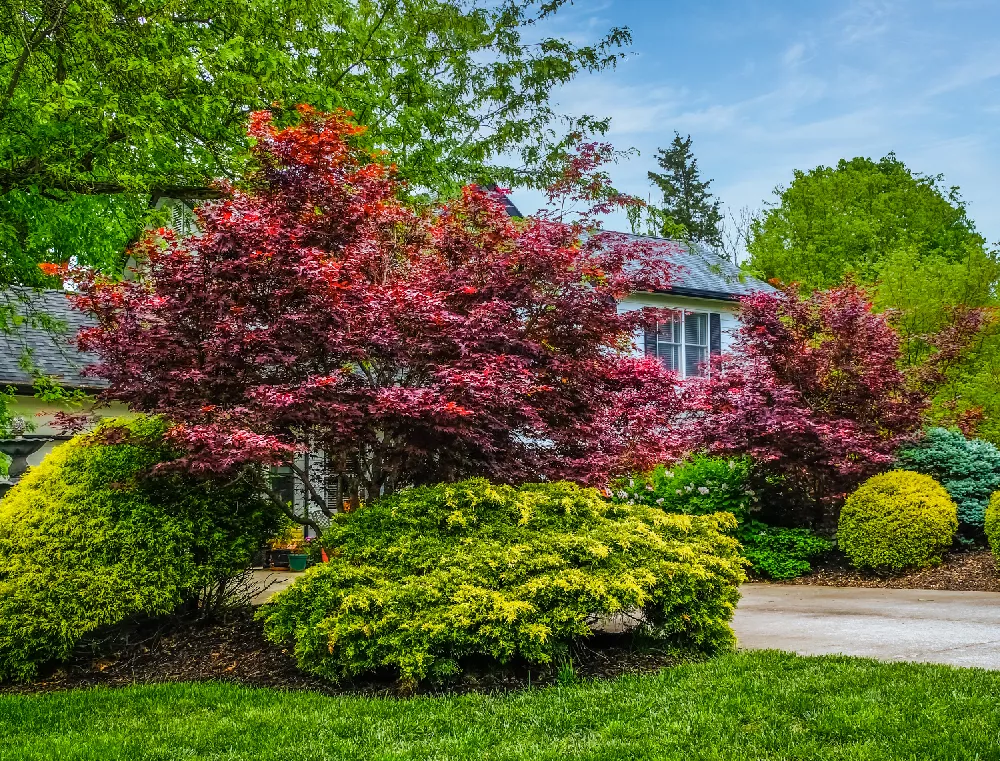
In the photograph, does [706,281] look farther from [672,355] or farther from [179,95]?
[179,95]

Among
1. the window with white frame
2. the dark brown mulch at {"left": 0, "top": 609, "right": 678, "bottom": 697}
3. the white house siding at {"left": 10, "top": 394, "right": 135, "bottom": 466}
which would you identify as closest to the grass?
the dark brown mulch at {"left": 0, "top": 609, "right": 678, "bottom": 697}

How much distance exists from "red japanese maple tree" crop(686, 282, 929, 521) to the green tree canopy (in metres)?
15.1

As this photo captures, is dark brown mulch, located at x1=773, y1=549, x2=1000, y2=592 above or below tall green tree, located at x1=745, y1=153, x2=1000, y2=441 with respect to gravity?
below

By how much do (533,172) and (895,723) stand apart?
10416 mm

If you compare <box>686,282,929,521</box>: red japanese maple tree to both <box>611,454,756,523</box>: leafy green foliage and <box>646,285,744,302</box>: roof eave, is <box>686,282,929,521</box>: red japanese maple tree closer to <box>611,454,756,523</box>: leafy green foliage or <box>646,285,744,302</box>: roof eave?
<box>611,454,756,523</box>: leafy green foliage

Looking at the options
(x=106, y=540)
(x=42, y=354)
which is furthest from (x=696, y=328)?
(x=106, y=540)

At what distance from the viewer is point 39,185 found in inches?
285

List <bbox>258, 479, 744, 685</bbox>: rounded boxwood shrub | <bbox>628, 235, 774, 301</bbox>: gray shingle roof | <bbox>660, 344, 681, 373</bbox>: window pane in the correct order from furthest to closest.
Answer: <bbox>628, 235, 774, 301</bbox>: gray shingle roof < <bbox>660, 344, 681, 373</bbox>: window pane < <bbox>258, 479, 744, 685</bbox>: rounded boxwood shrub

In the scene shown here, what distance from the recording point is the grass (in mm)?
3627

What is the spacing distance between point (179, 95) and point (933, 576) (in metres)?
9.89

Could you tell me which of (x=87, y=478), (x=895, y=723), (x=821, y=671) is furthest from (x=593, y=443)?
(x=87, y=478)

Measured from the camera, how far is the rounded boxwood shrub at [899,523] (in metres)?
9.94

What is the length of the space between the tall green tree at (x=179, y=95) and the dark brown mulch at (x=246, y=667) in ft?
12.9

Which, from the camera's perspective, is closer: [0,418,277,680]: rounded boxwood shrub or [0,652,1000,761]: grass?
[0,652,1000,761]: grass
